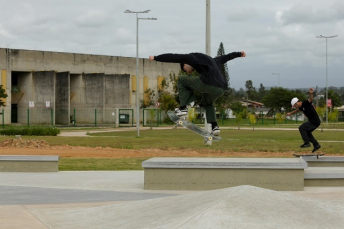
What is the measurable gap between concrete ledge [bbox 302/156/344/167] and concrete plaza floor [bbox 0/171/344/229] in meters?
3.59

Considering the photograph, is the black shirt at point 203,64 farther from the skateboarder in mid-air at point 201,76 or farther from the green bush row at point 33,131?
the green bush row at point 33,131

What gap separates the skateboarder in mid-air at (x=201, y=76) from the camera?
10.5 meters

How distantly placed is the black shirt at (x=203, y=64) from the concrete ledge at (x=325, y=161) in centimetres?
724

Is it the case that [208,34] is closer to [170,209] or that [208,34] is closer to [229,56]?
[229,56]

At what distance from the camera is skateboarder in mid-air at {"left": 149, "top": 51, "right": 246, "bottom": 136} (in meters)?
10.5

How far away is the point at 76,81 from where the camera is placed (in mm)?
74250

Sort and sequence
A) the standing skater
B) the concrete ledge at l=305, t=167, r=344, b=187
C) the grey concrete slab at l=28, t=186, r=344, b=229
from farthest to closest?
the standing skater
the concrete ledge at l=305, t=167, r=344, b=187
the grey concrete slab at l=28, t=186, r=344, b=229

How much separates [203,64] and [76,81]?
65.1 m

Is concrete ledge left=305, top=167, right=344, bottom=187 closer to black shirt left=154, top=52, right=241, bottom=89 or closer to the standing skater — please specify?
the standing skater

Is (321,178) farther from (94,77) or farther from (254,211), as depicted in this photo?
(94,77)

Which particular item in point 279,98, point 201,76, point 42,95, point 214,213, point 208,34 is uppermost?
point 208,34

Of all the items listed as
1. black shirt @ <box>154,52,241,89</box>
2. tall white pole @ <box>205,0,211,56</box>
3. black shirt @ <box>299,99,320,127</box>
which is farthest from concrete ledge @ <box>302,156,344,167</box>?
tall white pole @ <box>205,0,211,56</box>

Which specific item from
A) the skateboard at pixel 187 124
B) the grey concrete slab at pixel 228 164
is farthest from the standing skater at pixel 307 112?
the skateboard at pixel 187 124

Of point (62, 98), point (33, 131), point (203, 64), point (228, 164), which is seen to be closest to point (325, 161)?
point (228, 164)
